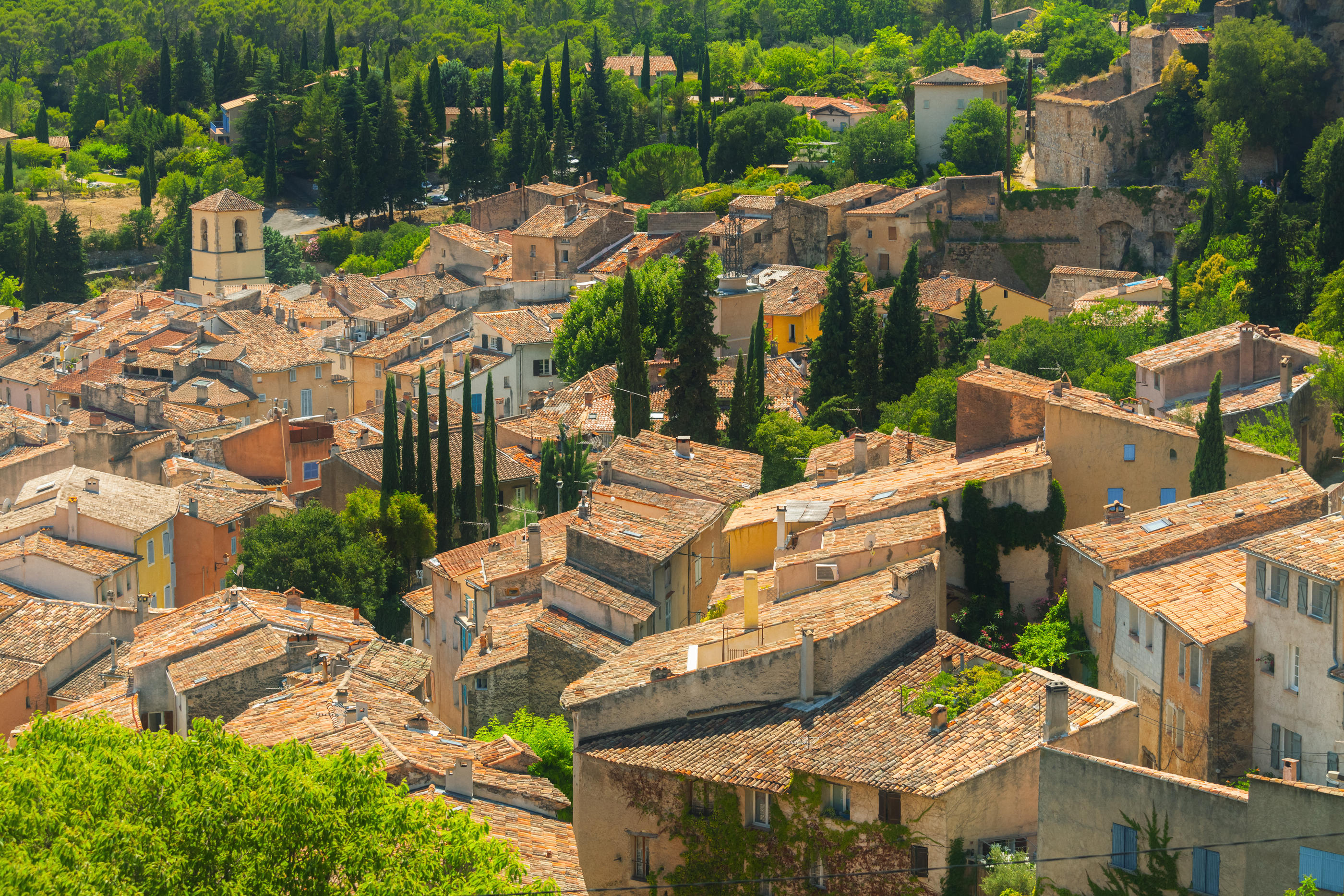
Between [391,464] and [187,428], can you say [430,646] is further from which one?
[187,428]

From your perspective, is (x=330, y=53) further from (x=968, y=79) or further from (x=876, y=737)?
(x=876, y=737)

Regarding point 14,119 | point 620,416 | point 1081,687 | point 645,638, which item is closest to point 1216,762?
point 1081,687

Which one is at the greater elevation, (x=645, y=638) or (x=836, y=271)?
(x=836, y=271)

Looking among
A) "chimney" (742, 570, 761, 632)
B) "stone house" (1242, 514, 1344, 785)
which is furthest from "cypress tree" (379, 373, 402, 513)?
"stone house" (1242, 514, 1344, 785)

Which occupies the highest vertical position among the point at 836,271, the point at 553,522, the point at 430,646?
the point at 836,271

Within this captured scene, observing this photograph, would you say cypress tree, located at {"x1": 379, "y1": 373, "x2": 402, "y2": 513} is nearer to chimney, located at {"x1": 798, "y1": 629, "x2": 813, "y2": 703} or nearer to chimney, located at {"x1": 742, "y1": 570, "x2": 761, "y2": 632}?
chimney, located at {"x1": 742, "y1": 570, "x2": 761, "y2": 632}

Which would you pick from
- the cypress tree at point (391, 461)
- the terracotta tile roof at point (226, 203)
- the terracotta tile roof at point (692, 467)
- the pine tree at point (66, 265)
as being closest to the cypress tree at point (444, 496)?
the cypress tree at point (391, 461)

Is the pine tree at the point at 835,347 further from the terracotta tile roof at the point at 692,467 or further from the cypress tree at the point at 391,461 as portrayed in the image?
the cypress tree at the point at 391,461
